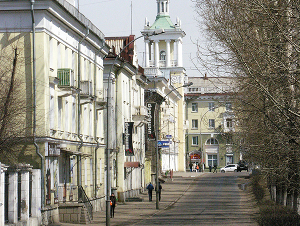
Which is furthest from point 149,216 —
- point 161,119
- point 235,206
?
point 161,119

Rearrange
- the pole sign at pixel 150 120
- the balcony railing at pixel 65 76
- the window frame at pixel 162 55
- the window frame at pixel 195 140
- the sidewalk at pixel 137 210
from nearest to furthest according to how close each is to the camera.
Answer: the balcony railing at pixel 65 76 → the sidewalk at pixel 137 210 → the pole sign at pixel 150 120 → the window frame at pixel 162 55 → the window frame at pixel 195 140

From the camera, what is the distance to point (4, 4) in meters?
28.2

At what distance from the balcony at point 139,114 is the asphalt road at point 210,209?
6.99 meters

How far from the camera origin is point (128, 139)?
47281 mm

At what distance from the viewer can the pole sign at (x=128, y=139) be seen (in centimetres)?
4678

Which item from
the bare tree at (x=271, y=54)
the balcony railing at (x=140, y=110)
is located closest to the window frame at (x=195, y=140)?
the balcony railing at (x=140, y=110)

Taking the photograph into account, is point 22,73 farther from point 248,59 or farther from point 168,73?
point 168,73

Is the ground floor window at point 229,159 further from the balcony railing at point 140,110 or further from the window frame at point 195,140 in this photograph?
the balcony railing at point 140,110

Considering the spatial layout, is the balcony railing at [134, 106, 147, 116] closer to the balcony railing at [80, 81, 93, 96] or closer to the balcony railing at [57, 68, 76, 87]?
the balcony railing at [80, 81, 93, 96]

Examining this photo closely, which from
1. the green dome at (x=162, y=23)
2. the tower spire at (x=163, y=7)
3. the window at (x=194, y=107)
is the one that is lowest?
the window at (x=194, y=107)

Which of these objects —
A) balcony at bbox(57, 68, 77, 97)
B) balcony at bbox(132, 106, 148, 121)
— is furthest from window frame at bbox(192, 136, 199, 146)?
balcony at bbox(57, 68, 77, 97)

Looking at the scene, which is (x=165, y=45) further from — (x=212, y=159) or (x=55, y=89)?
(x=55, y=89)

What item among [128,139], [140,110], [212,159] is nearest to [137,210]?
[128,139]

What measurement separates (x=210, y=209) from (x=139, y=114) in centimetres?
1490
